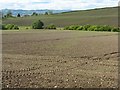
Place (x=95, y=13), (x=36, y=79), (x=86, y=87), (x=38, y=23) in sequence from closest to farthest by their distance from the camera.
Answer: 1. (x=86, y=87)
2. (x=36, y=79)
3. (x=38, y=23)
4. (x=95, y=13)

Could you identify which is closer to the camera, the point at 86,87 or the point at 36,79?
the point at 86,87

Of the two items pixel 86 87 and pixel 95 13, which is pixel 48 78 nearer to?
pixel 86 87

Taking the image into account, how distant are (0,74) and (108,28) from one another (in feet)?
265

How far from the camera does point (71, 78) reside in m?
13.6

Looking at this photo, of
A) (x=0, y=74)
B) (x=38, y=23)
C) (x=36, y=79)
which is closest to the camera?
(x=36, y=79)

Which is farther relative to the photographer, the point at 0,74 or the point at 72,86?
the point at 0,74

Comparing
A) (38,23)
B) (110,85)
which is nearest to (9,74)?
(110,85)

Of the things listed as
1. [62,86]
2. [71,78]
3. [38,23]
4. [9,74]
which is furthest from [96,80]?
[38,23]

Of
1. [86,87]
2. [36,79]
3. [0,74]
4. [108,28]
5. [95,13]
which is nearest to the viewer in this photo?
[86,87]

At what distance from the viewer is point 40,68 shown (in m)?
17.0

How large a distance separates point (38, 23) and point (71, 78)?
94984mm

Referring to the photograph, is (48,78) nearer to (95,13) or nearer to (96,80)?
(96,80)

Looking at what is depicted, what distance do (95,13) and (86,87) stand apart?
127595mm

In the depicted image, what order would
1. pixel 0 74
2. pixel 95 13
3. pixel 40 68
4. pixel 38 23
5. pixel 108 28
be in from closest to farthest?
1. pixel 0 74
2. pixel 40 68
3. pixel 108 28
4. pixel 38 23
5. pixel 95 13
